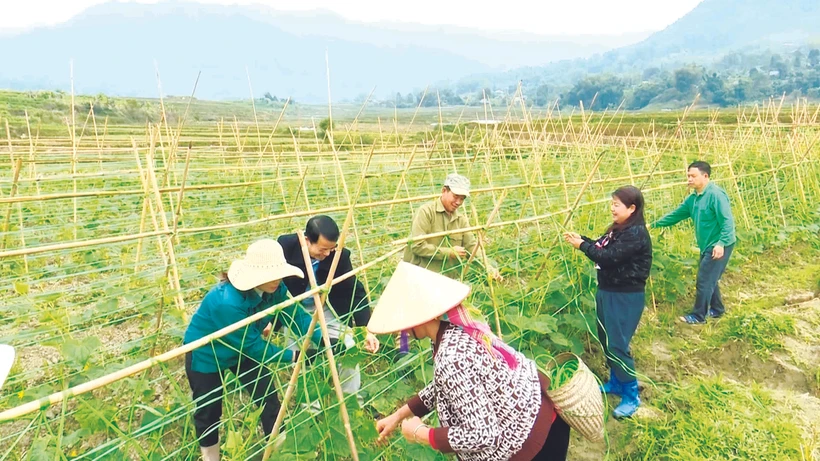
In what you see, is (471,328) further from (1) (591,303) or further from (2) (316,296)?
(1) (591,303)

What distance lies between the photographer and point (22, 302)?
3.76m

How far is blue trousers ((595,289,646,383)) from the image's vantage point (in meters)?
2.81

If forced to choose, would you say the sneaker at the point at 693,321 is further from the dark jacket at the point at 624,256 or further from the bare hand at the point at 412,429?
the bare hand at the point at 412,429

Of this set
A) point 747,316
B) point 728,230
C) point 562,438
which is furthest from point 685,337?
point 562,438

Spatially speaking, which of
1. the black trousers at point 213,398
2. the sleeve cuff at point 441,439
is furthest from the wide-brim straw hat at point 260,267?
the sleeve cuff at point 441,439

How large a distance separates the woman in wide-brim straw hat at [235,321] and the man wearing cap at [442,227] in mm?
1125

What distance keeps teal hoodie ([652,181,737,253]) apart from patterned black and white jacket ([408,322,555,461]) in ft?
9.60

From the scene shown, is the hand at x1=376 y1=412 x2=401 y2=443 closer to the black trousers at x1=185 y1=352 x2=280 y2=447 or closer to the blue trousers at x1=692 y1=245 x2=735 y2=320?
the black trousers at x1=185 y1=352 x2=280 y2=447

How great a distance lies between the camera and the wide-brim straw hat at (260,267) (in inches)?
78.0

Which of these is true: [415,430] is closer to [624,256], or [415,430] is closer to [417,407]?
[417,407]

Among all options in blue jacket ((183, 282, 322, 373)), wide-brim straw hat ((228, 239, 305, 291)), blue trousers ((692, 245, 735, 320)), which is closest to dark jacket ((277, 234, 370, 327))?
blue jacket ((183, 282, 322, 373))

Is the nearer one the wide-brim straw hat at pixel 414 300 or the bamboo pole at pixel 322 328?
the wide-brim straw hat at pixel 414 300

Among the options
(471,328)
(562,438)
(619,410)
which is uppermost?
(471,328)

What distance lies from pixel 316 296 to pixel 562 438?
1.13 meters
